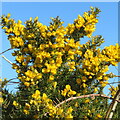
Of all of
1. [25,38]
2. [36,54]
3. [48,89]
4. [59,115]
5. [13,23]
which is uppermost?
[13,23]

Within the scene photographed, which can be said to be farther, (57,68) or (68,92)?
(57,68)

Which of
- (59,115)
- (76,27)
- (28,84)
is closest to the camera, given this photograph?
(59,115)

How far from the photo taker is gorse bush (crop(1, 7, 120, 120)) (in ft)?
9.34

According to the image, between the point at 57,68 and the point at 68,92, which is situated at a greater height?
the point at 57,68

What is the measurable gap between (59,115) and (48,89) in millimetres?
409

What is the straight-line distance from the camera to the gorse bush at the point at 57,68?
2847 mm

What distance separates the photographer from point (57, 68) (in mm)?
3145

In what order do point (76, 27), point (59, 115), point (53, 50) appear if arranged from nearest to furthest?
point (59, 115) < point (53, 50) < point (76, 27)

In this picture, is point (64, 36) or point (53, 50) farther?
point (64, 36)

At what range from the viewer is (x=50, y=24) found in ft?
10.3

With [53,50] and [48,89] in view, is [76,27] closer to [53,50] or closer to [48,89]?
[53,50]

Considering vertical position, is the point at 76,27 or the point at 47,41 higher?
the point at 76,27

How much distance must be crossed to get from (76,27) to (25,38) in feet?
2.12

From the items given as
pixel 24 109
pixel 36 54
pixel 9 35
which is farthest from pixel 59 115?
pixel 9 35
